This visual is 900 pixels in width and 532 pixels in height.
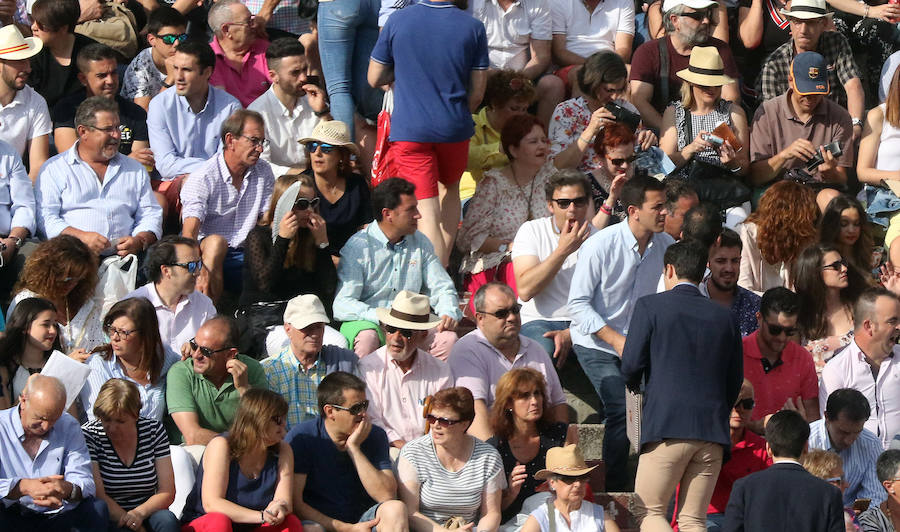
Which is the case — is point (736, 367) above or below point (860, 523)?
above

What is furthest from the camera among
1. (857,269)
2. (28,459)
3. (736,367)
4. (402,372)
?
(857,269)

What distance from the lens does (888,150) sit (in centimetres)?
1149

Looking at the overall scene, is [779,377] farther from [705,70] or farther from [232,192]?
[232,192]

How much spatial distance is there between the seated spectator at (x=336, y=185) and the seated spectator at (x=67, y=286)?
163cm

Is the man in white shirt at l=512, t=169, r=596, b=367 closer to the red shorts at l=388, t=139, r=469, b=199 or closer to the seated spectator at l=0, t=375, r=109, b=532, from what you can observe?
the red shorts at l=388, t=139, r=469, b=199

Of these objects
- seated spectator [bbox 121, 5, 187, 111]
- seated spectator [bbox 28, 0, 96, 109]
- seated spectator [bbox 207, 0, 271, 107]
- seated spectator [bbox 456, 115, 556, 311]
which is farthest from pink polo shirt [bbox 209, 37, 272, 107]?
seated spectator [bbox 456, 115, 556, 311]

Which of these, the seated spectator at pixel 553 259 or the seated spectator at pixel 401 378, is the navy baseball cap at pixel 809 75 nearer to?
the seated spectator at pixel 553 259

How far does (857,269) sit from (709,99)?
1.72 m

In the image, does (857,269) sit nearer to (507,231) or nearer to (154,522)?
(507,231)

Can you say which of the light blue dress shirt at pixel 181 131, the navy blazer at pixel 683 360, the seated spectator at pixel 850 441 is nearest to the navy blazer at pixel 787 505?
the navy blazer at pixel 683 360

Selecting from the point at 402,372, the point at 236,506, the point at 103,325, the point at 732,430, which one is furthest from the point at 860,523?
the point at 103,325

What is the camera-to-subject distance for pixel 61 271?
9055 millimetres

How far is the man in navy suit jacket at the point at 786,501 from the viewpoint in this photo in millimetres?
7621

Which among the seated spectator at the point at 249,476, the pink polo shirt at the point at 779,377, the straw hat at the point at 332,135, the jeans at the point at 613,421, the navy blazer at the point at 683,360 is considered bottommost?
the jeans at the point at 613,421
